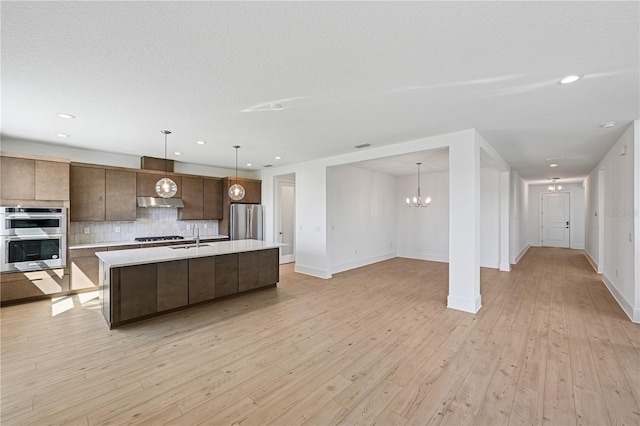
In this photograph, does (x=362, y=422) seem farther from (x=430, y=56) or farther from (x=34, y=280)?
(x=34, y=280)

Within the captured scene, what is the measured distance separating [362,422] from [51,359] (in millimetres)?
3023

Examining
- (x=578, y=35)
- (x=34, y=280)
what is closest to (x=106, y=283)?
(x=34, y=280)

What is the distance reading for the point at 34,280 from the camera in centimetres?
437

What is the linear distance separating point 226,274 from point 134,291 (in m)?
1.25

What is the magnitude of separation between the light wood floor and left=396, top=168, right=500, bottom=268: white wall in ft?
8.88

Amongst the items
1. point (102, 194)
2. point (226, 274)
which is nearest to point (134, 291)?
point (226, 274)

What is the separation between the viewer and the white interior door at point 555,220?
10.8 m

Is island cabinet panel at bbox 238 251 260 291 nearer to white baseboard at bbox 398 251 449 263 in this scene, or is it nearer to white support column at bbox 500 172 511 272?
white baseboard at bbox 398 251 449 263

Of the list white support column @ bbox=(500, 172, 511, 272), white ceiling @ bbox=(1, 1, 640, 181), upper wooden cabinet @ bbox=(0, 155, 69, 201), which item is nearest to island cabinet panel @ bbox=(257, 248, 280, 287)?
white ceiling @ bbox=(1, 1, 640, 181)

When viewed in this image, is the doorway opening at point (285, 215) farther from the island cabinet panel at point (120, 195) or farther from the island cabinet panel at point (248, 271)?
the island cabinet panel at point (120, 195)

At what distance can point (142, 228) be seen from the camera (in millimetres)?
6031

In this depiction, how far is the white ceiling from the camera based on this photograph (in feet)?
5.53

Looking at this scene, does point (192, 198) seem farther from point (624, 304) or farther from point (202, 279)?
point (624, 304)

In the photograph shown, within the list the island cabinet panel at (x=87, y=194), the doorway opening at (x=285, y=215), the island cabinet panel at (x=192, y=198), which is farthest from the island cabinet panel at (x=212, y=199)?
the island cabinet panel at (x=87, y=194)
